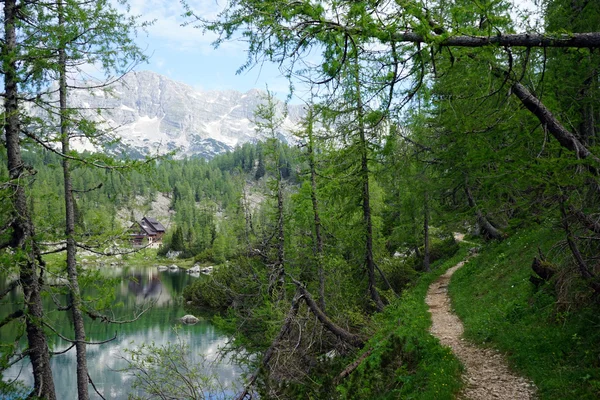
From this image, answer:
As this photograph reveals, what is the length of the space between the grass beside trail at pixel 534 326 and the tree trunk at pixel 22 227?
8088 millimetres

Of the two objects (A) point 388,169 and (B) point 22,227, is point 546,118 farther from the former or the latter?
(B) point 22,227

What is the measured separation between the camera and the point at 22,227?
269 inches

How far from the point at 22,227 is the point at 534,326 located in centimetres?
976

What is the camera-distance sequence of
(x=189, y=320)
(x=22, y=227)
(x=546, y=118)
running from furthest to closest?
(x=189, y=320) < (x=22, y=227) < (x=546, y=118)

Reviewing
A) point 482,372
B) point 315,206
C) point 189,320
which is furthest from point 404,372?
point 189,320

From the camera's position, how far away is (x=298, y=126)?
16406mm

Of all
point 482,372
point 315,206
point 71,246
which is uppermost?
point 315,206

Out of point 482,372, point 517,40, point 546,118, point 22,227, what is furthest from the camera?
point 482,372

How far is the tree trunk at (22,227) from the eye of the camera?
6680mm

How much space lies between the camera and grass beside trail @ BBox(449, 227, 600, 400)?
605 cm

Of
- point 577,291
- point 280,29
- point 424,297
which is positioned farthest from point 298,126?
point 280,29

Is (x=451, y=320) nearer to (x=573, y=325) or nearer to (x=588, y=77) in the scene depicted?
(x=573, y=325)

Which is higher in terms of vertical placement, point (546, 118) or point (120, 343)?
point (546, 118)

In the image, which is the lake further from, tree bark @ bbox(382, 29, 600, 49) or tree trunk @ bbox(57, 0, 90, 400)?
tree bark @ bbox(382, 29, 600, 49)
